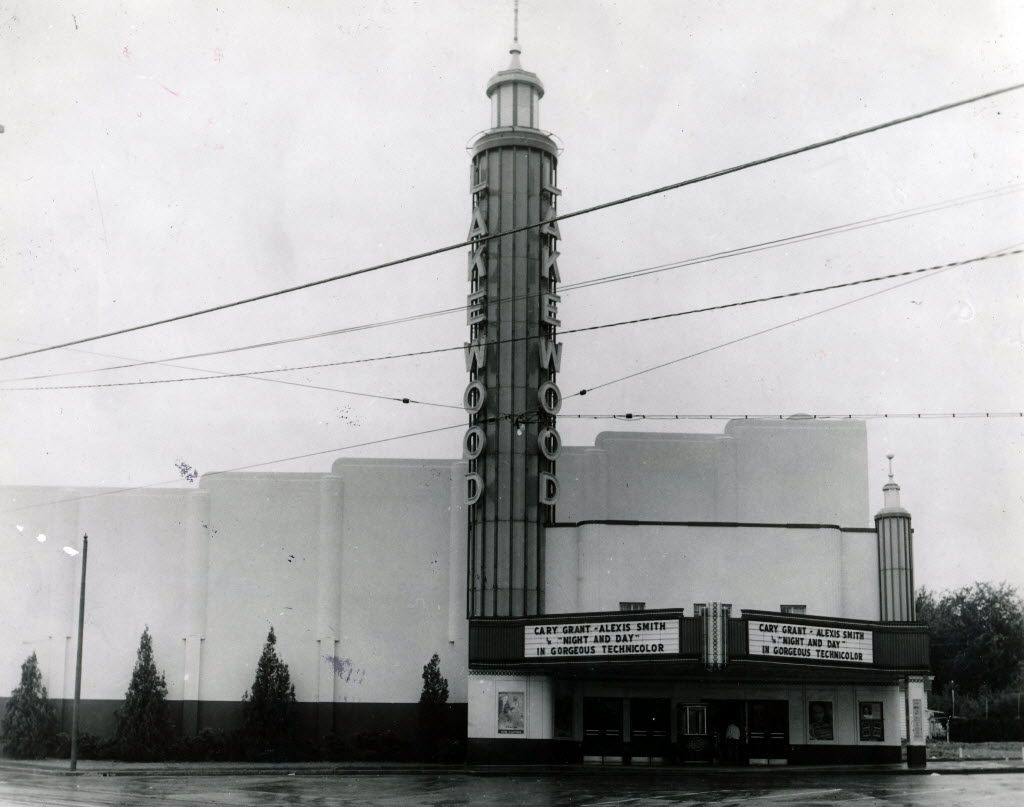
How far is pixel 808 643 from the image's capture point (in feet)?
110

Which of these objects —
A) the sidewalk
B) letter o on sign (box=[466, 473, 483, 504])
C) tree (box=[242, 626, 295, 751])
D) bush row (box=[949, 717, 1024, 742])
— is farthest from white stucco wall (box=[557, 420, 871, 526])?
bush row (box=[949, 717, 1024, 742])

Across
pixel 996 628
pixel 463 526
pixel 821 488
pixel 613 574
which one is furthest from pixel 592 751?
pixel 996 628

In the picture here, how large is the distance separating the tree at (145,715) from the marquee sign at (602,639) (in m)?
12.1

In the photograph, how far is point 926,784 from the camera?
29094mm

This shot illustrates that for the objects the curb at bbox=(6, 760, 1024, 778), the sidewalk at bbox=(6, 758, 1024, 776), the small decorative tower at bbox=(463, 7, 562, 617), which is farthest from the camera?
the small decorative tower at bbox=(463, 7, 562, 617)

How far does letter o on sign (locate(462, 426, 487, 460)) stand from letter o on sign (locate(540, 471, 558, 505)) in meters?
2.02

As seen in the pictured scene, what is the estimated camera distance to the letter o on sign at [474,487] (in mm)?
37406

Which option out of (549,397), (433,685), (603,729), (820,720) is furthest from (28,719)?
(820,720)

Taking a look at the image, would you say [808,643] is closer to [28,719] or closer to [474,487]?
[474,487]

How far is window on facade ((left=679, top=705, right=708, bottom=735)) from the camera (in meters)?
36.4

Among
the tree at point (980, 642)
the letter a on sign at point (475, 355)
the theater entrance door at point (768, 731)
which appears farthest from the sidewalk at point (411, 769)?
the tree at point (980, 642)

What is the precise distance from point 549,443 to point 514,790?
42.2 ft

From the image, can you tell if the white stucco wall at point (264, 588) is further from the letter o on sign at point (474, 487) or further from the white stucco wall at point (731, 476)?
the white stucco wall at point (731, 476)

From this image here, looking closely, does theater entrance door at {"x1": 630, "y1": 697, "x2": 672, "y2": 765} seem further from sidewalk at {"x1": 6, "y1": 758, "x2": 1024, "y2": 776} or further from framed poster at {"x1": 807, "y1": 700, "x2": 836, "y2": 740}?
framed poster at {"x1": 807, "y1": 700, "x2": 836, "y2": 740}
